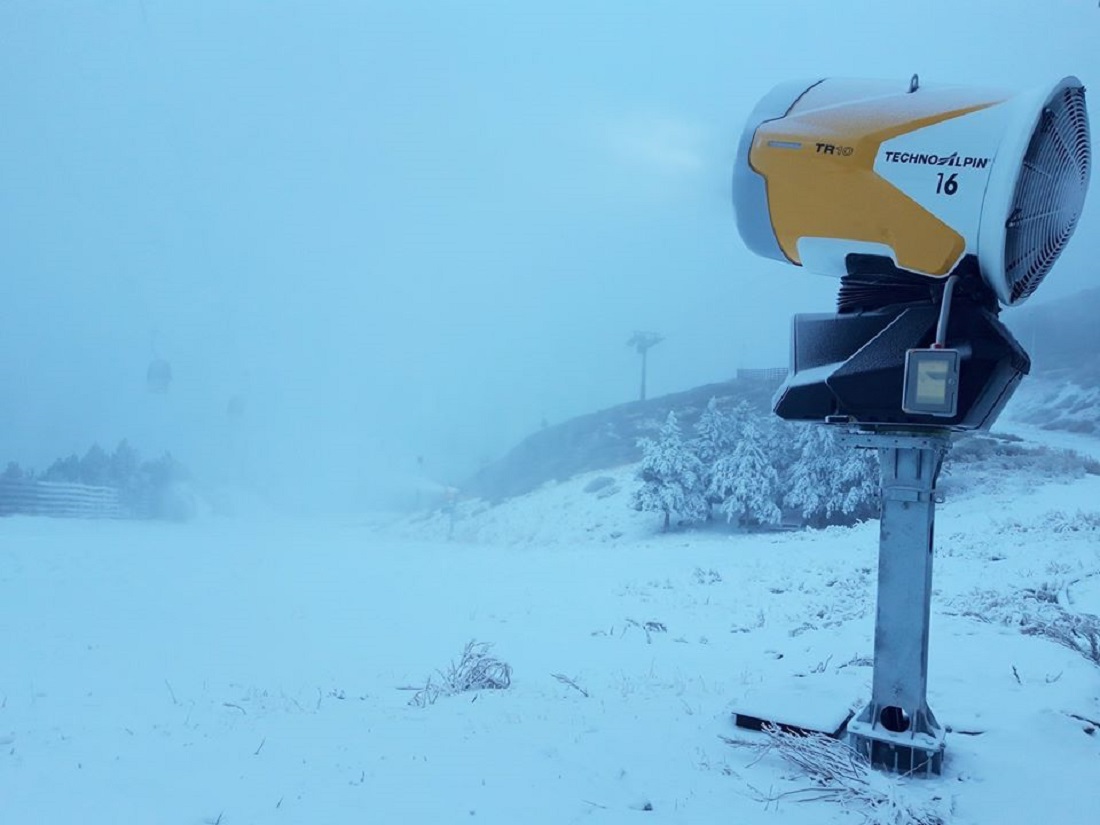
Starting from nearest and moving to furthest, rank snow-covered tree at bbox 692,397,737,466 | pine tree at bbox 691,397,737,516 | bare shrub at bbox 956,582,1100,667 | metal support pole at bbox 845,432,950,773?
metal support pole at bbox 845,432,950,773
bare shrub at bbox 956,582,1100,667
pine tree at bbox 691,397,737,516
snow-covered tree at bbox 692,397,737,466

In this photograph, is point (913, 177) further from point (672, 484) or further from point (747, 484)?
point (672, 484)

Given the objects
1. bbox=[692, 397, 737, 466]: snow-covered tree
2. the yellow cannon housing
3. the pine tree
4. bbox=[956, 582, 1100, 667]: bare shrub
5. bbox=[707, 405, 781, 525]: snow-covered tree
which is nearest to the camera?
the yellow cannon housing

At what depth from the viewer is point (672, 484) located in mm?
28141

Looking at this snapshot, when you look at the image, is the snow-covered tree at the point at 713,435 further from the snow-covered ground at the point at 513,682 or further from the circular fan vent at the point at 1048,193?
the circular fan vent at the point at 1048,193

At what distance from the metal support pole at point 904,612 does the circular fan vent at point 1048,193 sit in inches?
33.5

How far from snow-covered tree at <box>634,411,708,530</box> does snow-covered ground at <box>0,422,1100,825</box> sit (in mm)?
9022

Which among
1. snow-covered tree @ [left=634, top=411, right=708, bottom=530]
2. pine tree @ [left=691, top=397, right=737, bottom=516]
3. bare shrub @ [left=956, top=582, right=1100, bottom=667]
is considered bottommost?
bare shrub @ [left=956, top=582, right=1100, bottom=667]

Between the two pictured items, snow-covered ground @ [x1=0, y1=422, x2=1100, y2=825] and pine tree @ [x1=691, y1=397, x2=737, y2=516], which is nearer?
snow-covered ground @ [x1=0, y1=422, x2=1100, y2=825]

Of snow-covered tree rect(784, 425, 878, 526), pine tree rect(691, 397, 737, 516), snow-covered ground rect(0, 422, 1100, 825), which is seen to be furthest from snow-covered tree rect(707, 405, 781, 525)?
snow-covered ground rect(0, 422, 1100, 825)

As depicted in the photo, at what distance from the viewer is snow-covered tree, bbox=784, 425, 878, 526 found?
1022 inches

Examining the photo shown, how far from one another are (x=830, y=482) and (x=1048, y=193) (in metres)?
24.9

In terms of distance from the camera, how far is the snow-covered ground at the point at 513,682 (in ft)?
11.2

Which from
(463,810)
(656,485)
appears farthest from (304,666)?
(656,485)

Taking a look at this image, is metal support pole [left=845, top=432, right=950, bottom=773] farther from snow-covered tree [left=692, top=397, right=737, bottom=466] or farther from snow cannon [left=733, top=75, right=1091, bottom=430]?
snow-covered tree [left=692, top=397, right=737, bottom=466]
